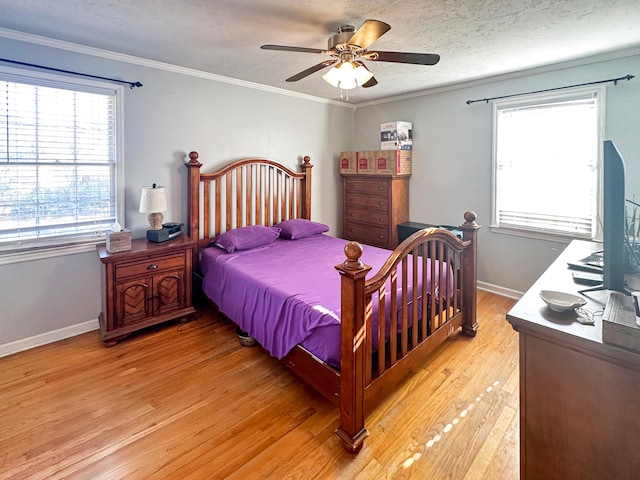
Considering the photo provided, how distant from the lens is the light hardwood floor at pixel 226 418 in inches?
64.3

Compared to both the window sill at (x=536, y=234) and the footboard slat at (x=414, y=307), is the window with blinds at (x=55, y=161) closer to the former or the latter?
the footboard slat at (x=414, y=307)

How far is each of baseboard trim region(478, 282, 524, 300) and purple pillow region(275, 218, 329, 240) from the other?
2085 millimetres

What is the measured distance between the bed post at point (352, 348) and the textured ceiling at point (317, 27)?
1606 mm

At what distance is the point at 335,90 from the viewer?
164 inches

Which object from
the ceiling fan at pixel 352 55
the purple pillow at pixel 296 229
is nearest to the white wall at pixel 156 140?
the purple pillow at pixel 296 229

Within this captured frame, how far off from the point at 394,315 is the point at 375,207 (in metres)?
2.69

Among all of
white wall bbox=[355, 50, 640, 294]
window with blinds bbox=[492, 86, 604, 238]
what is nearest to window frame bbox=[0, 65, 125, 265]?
white wall bbox=[355, 50, 640, 294]

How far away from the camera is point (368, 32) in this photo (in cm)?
182

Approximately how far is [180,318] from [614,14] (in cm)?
406

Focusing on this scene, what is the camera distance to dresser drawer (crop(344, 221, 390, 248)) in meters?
4.46

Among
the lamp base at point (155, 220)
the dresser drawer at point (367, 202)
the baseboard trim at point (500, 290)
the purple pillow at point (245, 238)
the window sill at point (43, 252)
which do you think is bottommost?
the baseboard trim at point (500, 290)

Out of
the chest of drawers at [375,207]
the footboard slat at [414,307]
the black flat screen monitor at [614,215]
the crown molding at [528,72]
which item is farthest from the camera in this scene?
the chest of drawers at [375,207]

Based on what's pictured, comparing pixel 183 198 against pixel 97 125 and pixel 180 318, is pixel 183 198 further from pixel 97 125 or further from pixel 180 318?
pixel 180 318

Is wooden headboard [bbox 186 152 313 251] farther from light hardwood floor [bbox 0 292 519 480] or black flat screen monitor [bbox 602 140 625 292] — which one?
black flat screen monitor [bbox 602 140 625 292]
